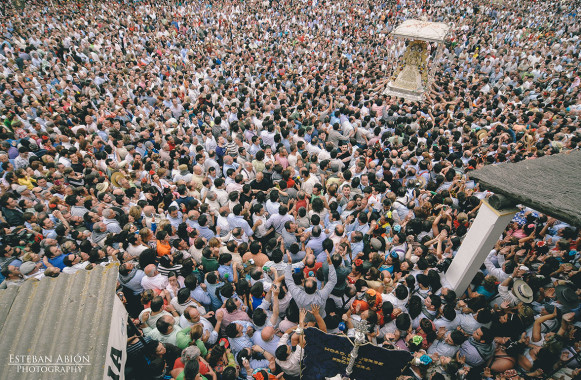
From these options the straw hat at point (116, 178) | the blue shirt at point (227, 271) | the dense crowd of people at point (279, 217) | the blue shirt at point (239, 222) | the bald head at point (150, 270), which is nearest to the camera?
the dense crowd of people at point (279, 217)

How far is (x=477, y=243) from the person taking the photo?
12.0 ft

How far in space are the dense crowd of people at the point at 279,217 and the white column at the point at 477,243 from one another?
211 mm

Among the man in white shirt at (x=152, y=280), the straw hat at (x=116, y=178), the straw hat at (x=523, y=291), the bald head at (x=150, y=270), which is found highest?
the straw hat at (x=523, y=291)

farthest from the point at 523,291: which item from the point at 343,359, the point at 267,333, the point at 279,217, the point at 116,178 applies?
the point at 116,178

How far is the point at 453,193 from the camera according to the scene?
18.8 ft

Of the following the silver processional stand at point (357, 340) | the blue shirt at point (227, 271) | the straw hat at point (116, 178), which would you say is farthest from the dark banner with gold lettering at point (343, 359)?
the straw hat at point (116, 178)

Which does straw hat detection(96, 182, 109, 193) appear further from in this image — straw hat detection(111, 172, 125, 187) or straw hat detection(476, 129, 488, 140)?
straw hat detection(476, 129, 488, 140)

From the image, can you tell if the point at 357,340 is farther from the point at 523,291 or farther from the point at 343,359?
the point at 523,291

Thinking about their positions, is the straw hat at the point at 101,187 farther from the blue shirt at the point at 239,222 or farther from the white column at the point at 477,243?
the white column at the point at 477,243

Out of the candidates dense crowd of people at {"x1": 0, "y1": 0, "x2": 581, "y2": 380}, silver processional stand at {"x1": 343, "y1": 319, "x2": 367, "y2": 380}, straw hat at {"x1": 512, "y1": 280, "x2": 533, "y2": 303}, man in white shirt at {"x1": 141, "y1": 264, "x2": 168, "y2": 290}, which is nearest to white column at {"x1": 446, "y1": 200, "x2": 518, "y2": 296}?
dense crowd of people at {"x1": 0, "y1": 0, "x2": 581, "y2": 380}

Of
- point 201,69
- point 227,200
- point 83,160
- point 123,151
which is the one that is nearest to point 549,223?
point 227,200

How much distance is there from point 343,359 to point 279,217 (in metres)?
2.49

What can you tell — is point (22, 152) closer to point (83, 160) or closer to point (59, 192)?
point (83, 160)

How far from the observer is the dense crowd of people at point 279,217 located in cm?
329
